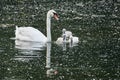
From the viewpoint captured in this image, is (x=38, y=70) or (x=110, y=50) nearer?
(x=38, y=70)

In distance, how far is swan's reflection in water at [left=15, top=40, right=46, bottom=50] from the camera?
24.3m

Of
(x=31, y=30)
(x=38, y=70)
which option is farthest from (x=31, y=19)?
(x=38, y=70)

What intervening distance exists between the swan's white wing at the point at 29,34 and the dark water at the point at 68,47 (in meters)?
0.40

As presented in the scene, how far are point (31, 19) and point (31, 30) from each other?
6.14 metres

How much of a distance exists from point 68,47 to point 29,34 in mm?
2909

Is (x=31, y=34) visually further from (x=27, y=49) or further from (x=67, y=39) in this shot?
(x=27, y=49)

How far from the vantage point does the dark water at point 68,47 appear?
739 inches

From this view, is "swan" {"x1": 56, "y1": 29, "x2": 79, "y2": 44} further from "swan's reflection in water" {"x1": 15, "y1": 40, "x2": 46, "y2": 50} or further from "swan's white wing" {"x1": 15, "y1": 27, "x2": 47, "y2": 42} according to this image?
"swan's white wing" {"x1": 15, "y1": 27, "x2": 47, "y2": 42}

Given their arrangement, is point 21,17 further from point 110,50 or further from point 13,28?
point 110,50

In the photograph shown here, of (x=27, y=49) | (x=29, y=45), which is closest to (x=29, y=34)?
(x=29, y=45)

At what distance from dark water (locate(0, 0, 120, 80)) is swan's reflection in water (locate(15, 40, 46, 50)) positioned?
0.13ft

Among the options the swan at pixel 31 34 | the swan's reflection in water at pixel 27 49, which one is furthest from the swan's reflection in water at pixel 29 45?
the swan at pixel 31 34

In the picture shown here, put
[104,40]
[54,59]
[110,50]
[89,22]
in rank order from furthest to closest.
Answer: [89,22]
[104,40]
[110,50]
[54,59]

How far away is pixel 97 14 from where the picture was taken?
35.6 m
